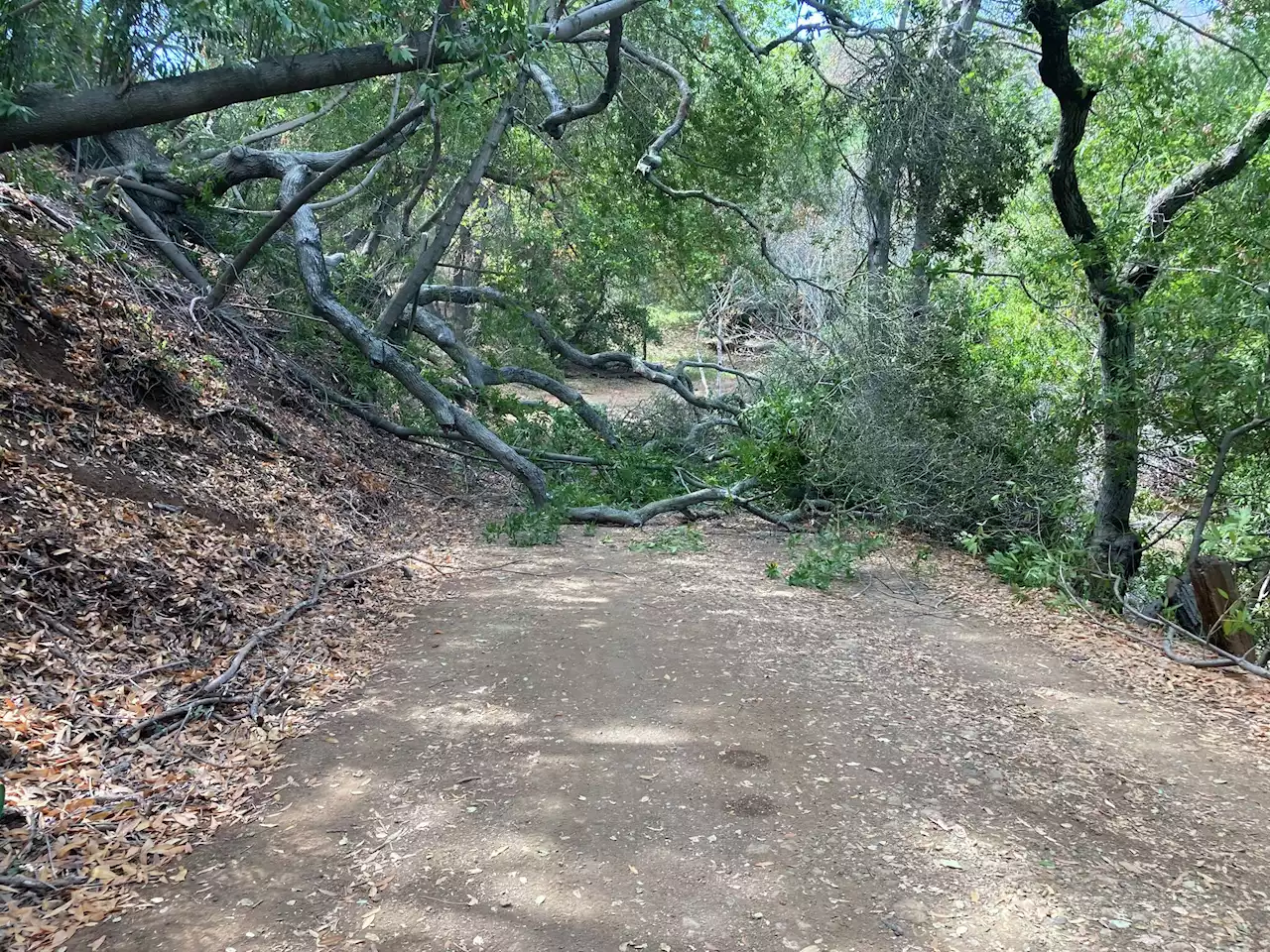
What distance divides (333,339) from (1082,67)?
9.07 meters

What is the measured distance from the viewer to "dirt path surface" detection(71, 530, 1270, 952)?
9.34ft

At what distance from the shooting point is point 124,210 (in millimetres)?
8906

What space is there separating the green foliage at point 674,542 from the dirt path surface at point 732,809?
235 cm

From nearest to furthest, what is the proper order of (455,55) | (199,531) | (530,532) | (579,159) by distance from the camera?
1. (455,55)
2. (199,531)
3. (530,532)
4. (579,159)

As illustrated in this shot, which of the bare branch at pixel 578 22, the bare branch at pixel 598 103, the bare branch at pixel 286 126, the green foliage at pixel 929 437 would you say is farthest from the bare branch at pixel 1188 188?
the bare branch at pixel 286 126

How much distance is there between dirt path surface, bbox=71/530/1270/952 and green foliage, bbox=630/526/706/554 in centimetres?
235

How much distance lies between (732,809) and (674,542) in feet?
16.1

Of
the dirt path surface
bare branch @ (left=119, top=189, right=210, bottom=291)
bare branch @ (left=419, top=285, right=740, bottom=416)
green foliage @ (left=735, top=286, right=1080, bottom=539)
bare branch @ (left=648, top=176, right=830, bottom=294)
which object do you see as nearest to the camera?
the dirt path surface

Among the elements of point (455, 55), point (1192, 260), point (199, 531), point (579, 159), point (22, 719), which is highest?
point (579, 159)

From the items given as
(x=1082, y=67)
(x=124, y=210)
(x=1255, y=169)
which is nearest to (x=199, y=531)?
(x=124, y=210)

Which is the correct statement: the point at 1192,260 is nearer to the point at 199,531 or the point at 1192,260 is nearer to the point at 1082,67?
the point at 1082,67

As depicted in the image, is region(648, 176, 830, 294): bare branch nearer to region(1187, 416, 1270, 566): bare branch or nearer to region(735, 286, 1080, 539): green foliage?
region(735, 286, 1080, 539): green foliage

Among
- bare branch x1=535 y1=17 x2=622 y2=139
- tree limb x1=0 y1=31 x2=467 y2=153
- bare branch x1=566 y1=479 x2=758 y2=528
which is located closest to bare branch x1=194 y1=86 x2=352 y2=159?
bare branch x1=535 y1=17 x2=622 y2=139

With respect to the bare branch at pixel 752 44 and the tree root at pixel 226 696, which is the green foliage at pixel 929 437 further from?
the tree root at pixel 226 696
